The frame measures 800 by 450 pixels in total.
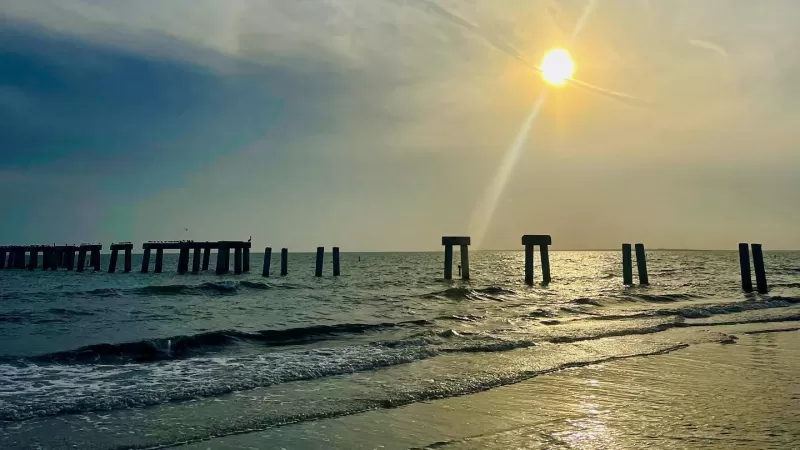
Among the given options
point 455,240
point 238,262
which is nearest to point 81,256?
point 238,262

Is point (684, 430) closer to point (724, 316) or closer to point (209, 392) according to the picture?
point (209, 392)

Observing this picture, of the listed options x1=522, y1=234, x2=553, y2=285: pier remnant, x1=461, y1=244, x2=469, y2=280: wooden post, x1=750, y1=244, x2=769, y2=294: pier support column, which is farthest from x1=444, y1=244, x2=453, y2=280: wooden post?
x1=750, y1=244, x2=769, y2=294: pier support column

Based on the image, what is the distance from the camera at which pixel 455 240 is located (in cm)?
2989

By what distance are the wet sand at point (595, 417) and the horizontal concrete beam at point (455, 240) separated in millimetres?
21471

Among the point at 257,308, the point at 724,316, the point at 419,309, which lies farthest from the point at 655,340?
the point at 257,308

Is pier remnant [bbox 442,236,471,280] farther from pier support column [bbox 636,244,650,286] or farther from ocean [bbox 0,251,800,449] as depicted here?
pier support column [bbox 636,244,650,286]

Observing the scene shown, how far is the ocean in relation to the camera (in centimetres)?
598

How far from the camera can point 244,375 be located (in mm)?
8055

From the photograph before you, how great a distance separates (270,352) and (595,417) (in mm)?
6581

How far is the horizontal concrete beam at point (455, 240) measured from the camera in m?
29.8

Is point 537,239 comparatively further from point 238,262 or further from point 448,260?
point 238,262

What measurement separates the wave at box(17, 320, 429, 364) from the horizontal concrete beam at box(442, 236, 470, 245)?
52.1 ft

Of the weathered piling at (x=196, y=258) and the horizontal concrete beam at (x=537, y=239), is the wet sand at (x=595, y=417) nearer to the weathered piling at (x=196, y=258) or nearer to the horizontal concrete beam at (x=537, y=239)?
the horizontal concrete beam at (x=537, y=239)

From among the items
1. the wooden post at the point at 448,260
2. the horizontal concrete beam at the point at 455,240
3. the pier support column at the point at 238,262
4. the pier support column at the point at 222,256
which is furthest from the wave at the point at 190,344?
the pier support column at the point at 238,262
